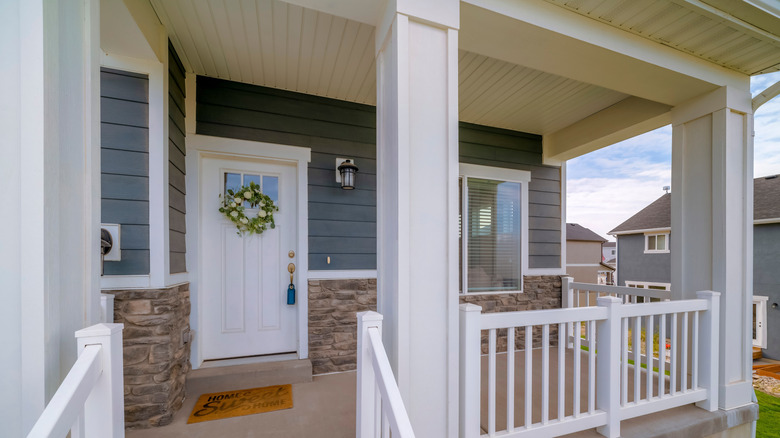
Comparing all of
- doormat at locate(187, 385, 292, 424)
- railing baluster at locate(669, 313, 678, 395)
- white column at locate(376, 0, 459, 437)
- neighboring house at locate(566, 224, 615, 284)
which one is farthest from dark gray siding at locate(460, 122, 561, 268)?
neighboring house at locate(566, 224, 615, 284)

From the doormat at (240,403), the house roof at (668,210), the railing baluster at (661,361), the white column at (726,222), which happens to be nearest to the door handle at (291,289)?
the doormat at (240,403)

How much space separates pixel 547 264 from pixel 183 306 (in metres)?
4.11

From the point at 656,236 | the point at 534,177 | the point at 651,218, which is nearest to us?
the point at 534,177

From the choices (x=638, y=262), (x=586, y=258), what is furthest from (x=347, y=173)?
(x=586, y=258)

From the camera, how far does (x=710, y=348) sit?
2270mm

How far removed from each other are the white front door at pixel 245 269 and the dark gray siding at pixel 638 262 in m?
13.0

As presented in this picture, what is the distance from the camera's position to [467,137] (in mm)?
3744

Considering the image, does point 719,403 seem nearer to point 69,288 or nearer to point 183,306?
point 69,288

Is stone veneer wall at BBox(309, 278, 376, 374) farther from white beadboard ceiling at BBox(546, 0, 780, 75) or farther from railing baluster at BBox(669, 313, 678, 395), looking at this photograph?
white beadboard ceiling at BBox(546, 0, 780, 75)

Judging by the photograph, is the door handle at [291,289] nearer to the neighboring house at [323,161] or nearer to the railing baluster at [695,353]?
the neighboring house at [323,161]

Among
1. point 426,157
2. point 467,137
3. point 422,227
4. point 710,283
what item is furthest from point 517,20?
point 710,283

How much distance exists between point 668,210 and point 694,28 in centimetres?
1287

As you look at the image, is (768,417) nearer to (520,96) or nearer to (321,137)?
(520,96)

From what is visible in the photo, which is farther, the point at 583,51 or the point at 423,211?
the point at 583,51
